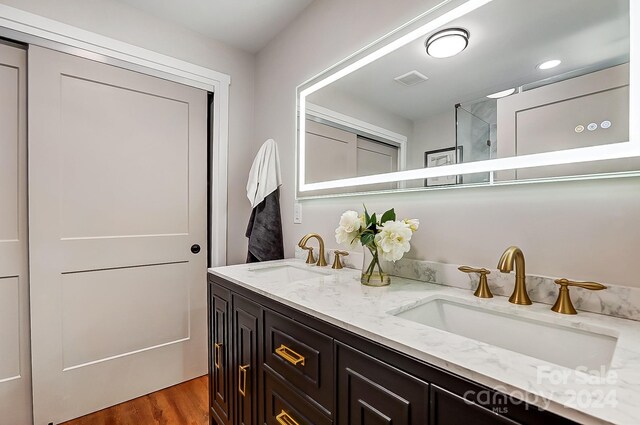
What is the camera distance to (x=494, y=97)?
3.42ft

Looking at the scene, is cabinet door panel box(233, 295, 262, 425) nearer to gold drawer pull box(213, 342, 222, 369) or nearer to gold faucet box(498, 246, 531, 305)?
gold drawer pull box(213, 342, 222, 369)

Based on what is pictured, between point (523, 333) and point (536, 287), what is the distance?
0.17 m

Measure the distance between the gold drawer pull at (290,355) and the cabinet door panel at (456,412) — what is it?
0.44 m

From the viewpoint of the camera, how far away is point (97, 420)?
68.7 inches

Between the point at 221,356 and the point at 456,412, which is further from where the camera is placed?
the point at 221,356

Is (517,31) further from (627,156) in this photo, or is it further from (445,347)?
(445,347)

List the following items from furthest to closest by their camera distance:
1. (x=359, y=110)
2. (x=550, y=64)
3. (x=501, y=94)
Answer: (x=359, y=110) → (x=501, y=94) → (x=550, y=64)

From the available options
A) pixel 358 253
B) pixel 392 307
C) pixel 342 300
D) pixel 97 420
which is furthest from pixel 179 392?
pixel 392 307

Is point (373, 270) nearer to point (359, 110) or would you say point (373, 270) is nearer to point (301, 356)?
point (301, 356)

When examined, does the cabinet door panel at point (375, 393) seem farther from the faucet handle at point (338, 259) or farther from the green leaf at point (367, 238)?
the faucet handle at point (338, 259)

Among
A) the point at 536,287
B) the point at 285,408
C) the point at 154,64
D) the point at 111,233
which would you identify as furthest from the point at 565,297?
the point at 154,64

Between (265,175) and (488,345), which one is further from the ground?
(265,175)

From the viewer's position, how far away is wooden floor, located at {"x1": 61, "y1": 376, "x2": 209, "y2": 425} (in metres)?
1.73

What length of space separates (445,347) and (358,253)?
36.4 inches
